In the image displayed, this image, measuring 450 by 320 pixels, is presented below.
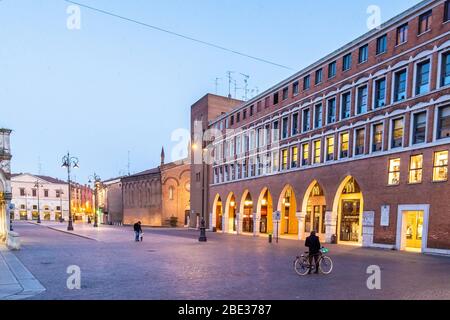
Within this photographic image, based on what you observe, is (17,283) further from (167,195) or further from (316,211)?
(167,195)

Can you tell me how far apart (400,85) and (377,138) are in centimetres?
429

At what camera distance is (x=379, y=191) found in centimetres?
2547

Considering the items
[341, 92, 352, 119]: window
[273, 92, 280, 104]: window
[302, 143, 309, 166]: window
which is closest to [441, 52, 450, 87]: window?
[341, 92, 352, 119]: window

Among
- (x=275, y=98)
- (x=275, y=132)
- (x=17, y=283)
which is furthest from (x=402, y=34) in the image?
(x=17, y=283)

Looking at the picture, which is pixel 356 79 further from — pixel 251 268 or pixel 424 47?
pixel 251 268

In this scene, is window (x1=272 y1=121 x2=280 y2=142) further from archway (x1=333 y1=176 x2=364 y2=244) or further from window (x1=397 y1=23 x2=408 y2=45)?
window (x1=397 y1=23 x2=408 y2=45)

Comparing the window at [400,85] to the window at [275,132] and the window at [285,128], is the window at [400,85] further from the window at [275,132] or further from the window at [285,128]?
the window at [275,132]

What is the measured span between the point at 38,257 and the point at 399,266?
17.4 meters

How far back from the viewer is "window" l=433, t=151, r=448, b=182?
69.5 ft

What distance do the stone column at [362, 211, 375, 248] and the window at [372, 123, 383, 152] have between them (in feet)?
16.7

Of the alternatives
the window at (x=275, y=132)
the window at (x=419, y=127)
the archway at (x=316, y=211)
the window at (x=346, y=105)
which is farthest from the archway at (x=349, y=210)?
the window at (x=275, y=132)

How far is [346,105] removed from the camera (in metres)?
29.7

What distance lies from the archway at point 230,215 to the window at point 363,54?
2734cm

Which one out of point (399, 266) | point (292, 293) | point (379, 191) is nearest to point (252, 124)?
point (379, 191)
